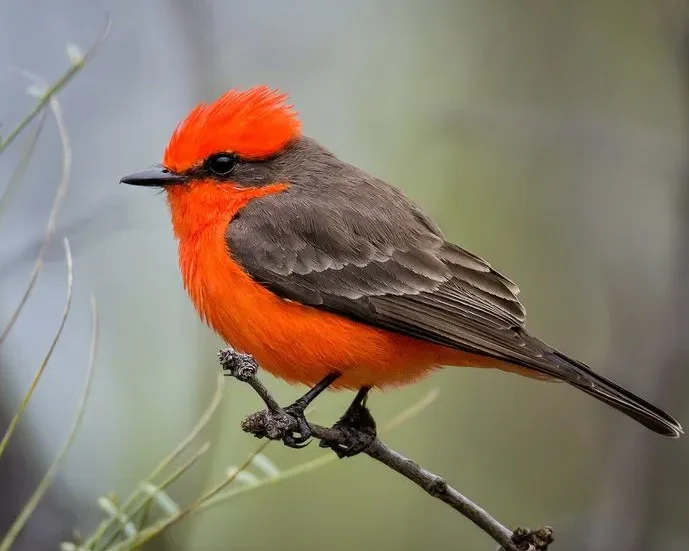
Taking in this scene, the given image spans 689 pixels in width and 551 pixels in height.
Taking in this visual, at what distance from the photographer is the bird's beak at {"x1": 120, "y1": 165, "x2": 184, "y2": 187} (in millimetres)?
4258

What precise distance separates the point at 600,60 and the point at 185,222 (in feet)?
13.8

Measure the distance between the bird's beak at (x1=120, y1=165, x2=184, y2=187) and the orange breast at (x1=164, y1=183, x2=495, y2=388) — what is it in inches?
12.7

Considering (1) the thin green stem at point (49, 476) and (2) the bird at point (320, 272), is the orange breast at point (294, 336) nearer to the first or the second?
(2) the bird at point (320, 272)

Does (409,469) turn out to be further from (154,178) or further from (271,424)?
(154,178)

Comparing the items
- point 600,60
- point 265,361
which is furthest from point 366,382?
point 600,60

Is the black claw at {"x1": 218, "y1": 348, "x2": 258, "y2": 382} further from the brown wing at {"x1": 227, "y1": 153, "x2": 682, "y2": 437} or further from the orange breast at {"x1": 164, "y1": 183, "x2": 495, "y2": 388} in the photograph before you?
the brown wing at {"x1": 227, "y1": 153, "x2": 682, "y2": 437}

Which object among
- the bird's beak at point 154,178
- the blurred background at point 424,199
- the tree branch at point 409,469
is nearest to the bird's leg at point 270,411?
the tree branch at point 409,469

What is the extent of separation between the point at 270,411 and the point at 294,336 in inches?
25.9

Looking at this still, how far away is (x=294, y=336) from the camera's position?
383 cm

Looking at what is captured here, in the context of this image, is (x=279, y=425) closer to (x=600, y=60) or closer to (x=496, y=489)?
(x=496, y=489)

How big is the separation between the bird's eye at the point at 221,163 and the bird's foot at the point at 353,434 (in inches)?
45.2

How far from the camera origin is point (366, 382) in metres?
4.04

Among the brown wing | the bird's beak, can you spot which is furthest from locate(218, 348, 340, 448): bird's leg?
the bird's beak

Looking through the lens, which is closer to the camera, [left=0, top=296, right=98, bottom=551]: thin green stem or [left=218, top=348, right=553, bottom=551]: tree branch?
[left=0, top=296, right=98, bottom=551]: thin green stem
